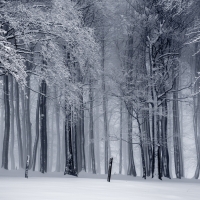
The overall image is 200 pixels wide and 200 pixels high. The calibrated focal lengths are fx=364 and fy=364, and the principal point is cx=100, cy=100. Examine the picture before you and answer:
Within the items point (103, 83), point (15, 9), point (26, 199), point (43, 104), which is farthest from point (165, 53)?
point (26, 199)

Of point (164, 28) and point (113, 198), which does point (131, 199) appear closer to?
point (113, 198)

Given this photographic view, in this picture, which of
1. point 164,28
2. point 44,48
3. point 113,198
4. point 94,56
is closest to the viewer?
point 113,198

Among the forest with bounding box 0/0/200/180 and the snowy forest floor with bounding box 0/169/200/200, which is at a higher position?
the forest with bounding box 0/0/200/180

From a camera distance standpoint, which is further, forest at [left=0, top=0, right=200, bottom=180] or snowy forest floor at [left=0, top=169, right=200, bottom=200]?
forest at [left=0, top=0, right=200, bottom=180]

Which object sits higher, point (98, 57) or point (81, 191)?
point (98, 57)

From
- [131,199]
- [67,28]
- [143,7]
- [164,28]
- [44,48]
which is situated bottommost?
[131,199]

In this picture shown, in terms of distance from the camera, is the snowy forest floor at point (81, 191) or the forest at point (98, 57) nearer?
the snowy forest floor at point (81, 191)

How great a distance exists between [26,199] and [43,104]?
1406 centimetres

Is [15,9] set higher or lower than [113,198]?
higher

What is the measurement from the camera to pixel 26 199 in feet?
25.4

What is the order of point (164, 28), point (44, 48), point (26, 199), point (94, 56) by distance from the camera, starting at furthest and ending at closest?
point (164, 28) < point (94, 56) < point (44, 48) < point (26, 199)

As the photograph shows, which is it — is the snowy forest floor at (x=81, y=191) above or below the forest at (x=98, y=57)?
below

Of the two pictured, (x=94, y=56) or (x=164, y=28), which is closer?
(x=94, y=56)

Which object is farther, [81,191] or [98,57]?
[98,57]
